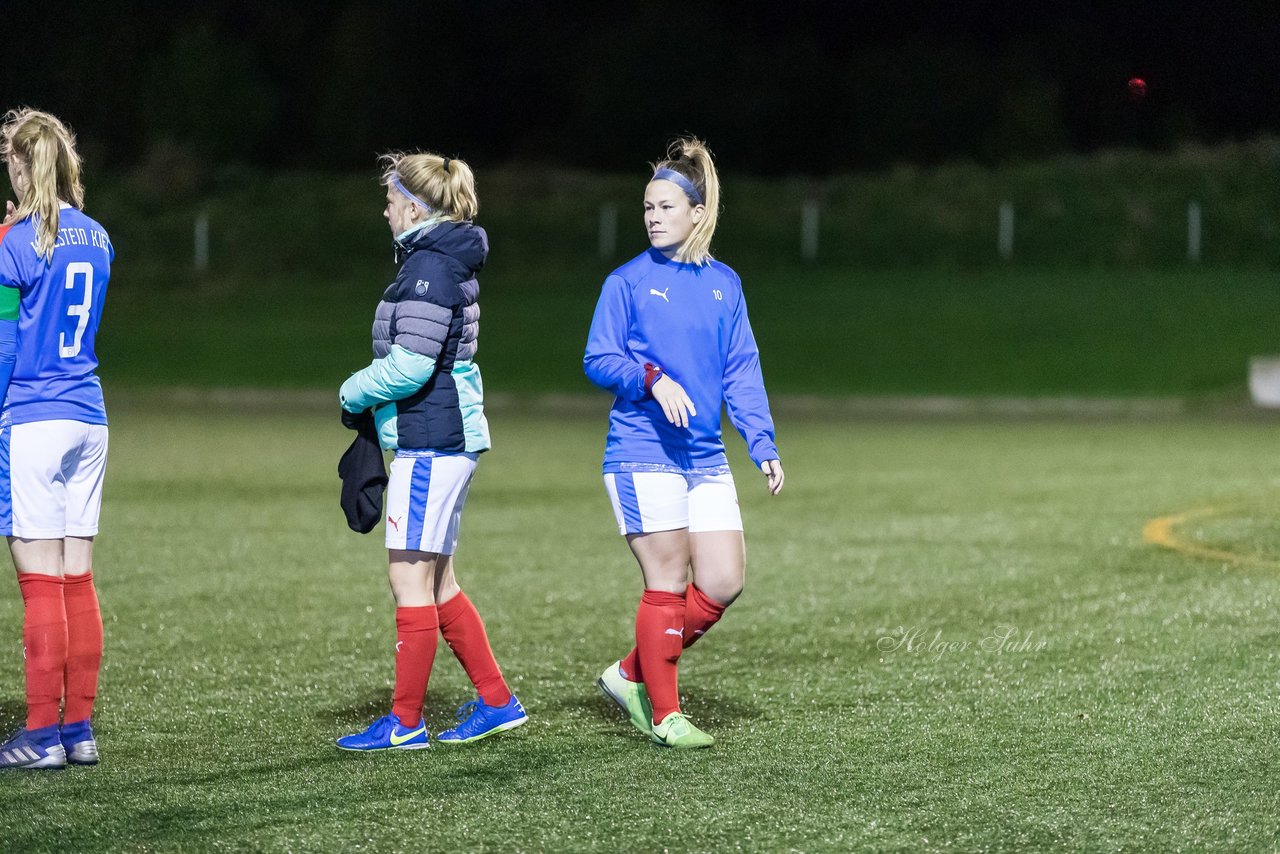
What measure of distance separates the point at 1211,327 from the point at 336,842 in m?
23.2

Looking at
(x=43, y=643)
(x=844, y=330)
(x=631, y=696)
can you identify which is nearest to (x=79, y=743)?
(x=43, y=643)

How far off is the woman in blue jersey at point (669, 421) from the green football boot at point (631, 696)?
10cm

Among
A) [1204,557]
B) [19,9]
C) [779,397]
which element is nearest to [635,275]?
[1204,557]

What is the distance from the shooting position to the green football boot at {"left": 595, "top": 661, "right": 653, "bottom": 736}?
18.0 ft

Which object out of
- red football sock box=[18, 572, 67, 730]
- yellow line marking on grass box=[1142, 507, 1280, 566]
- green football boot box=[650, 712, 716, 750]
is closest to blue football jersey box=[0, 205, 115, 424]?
red football sock box=[18, 572, 67, 730]

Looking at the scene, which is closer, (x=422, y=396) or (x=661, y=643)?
(x=422, y=396)

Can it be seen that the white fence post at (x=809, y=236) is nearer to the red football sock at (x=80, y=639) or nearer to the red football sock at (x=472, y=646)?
the red football sock at (x=472, y=646)

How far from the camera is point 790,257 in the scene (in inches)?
1308

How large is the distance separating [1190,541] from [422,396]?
5.95 m

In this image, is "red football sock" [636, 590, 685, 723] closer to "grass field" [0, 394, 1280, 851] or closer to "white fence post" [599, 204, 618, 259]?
"grass field" [0, 394, 1280, 851]

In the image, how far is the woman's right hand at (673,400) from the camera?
16.4 feet

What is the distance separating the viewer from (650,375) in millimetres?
5113

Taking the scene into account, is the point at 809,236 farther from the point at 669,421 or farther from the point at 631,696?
the point at 669,421

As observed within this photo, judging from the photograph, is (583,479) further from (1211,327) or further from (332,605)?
(1211,327)
